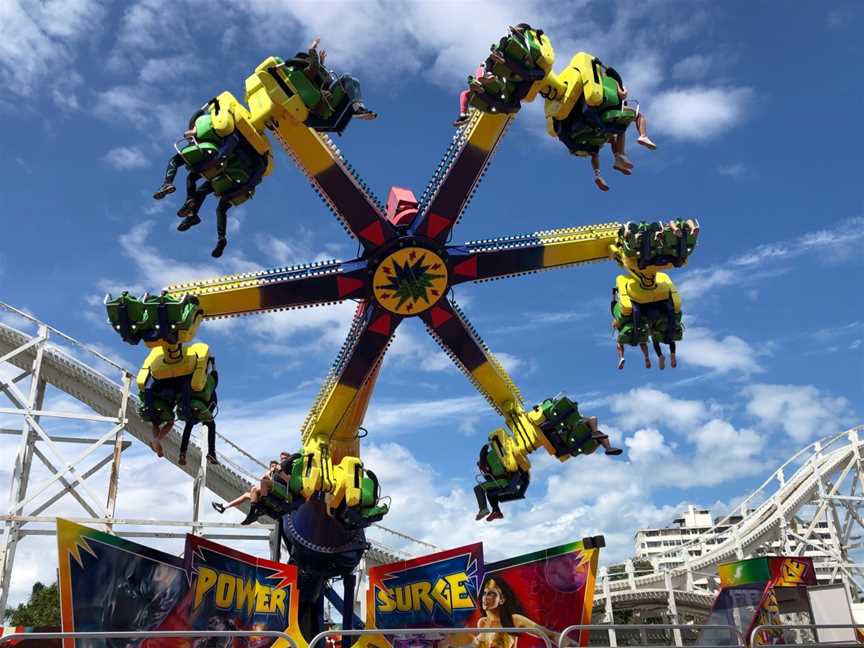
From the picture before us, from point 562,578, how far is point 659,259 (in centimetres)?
419

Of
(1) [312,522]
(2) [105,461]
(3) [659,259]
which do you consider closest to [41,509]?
(2) [105,461]

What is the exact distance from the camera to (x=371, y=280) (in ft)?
32.0

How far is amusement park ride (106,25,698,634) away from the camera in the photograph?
862 cm

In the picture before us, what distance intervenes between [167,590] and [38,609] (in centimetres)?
3706

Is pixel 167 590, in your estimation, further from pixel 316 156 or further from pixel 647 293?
pixel 647 293

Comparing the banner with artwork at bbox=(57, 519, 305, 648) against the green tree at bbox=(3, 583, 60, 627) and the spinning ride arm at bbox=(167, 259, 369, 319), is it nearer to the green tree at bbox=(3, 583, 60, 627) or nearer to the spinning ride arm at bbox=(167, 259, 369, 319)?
the spinning ride arm at bbox=(167, 259, 369, 319)

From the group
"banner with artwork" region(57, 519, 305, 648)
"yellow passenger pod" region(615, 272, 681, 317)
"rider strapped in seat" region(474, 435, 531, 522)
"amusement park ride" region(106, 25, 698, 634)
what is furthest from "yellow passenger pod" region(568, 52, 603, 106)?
"banner with artwork" region(57, 519, 305, 648)

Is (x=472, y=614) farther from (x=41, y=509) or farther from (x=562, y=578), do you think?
(x=41, y=509)

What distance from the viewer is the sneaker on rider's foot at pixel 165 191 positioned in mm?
8367

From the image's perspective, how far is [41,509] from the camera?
54.8ft

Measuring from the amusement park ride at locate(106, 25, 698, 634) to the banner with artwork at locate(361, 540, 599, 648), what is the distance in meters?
0.99

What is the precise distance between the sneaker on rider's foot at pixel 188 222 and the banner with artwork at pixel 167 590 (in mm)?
3507

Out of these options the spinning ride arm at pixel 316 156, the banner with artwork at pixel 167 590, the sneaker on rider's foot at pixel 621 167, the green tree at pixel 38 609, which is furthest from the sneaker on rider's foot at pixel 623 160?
the green tree at pixel 38 609

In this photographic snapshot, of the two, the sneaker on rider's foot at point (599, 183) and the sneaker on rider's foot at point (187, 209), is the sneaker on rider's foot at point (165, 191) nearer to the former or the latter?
the sneaker on rider's foot at point (187, 209)
